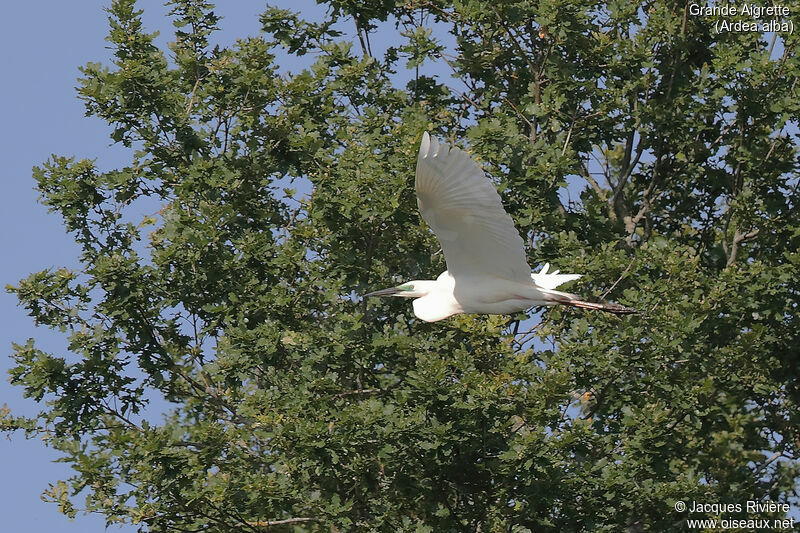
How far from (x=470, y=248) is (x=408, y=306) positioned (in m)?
3.03

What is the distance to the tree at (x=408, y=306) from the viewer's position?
44.5ft

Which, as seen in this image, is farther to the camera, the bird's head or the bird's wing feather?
the bird's head

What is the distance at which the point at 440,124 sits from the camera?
1611 centimetres

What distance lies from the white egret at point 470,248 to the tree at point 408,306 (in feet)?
3.30

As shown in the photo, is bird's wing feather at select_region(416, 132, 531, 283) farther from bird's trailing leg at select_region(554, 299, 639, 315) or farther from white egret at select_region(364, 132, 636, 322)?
bird's trailing leg at select_region(554, 299, 639, 315)

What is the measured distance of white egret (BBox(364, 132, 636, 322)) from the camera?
10602mm

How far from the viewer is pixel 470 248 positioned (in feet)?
38.1

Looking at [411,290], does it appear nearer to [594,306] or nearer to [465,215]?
[594,306]

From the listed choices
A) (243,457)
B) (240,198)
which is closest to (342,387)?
(243,457)

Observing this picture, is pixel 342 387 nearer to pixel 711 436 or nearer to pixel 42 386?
pixel 42 386

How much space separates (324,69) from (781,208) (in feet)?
16.4

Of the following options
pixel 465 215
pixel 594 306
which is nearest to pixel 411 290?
pixel 594 306

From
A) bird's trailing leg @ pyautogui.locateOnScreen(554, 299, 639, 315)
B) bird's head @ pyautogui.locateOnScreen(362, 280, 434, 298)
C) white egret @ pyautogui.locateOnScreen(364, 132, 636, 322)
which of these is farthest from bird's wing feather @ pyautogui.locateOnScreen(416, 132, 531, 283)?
bird's head @ pyautogui.locateOnScreen(362, 280, 434, 298)

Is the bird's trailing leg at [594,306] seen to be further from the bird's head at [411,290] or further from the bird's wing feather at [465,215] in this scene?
the bird's head at [411,290]
